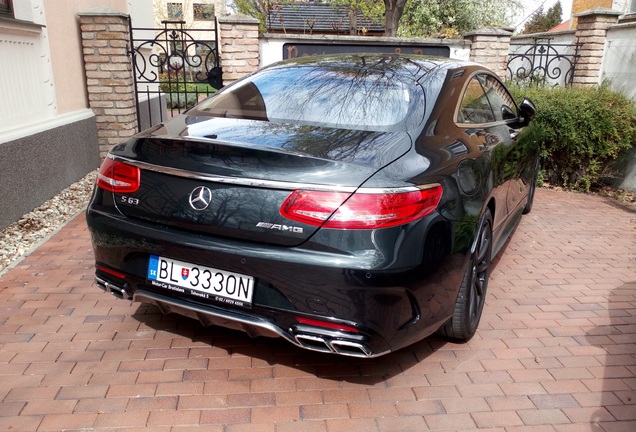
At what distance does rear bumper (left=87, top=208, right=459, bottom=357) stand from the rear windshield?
0.82 meters

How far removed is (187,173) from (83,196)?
4.32m

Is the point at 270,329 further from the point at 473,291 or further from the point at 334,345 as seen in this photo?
the point at 473,291

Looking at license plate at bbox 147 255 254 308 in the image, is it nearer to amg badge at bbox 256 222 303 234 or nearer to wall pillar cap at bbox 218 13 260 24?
amg badge at bbox 256 222 303 234

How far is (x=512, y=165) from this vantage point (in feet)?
13.3

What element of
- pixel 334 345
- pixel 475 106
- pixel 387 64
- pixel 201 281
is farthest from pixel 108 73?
pixel 334 345

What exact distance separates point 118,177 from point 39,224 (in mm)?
2991

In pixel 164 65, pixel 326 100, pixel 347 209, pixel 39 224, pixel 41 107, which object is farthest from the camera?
pixel 164 65

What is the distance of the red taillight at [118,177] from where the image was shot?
9.04ft

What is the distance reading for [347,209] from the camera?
2.38 metres

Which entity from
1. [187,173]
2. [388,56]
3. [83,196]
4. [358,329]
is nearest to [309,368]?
[358,329]

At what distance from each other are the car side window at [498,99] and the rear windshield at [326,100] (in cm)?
117

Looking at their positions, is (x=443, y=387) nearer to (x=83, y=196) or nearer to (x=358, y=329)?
(x=358, y=329)

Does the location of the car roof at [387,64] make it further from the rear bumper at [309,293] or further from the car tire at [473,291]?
the rear bumper at [309,293]

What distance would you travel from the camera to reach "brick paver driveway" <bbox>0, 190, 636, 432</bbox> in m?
2.59
